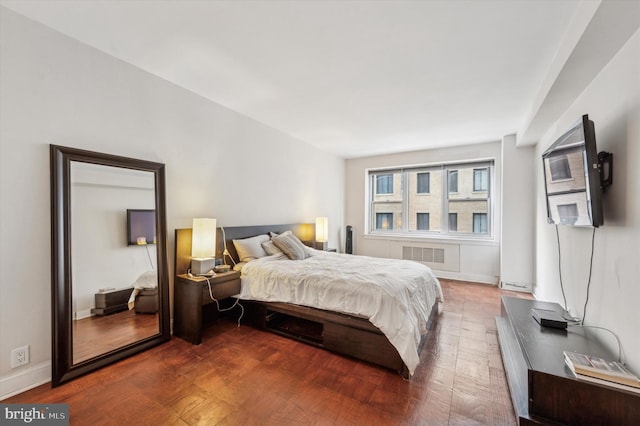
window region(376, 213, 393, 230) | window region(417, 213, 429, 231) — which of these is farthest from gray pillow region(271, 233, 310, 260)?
window region(417, 213, 429, 231)

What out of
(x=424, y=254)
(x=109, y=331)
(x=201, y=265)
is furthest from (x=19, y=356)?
(x=424, y=254)

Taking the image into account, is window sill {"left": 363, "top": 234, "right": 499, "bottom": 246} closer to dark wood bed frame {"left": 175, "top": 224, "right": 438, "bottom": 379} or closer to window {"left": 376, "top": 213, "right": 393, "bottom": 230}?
window {"left": 376, "top": 213, "right": 393, "bottom": 230}

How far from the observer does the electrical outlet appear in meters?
1.76

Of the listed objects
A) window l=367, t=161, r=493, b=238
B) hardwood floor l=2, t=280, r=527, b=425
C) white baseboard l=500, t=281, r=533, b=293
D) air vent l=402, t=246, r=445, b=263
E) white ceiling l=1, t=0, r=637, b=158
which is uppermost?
white ceiling l=1, t=0, r=637, b=158

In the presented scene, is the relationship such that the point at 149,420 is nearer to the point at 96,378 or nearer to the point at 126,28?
the point at 96,378

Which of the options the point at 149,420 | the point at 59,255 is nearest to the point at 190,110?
the point at 59,255

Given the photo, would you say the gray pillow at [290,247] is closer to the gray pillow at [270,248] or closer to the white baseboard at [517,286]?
the gray pillow at [270,248]

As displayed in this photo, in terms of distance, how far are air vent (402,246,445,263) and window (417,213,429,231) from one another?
1.58 ft

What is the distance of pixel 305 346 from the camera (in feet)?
8.04

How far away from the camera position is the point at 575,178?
1833 millimetres

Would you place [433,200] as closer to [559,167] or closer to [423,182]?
[423,182]

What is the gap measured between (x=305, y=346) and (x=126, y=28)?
302 centimetres

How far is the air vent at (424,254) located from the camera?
5035 mm

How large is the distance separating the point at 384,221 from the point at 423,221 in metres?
0.86
